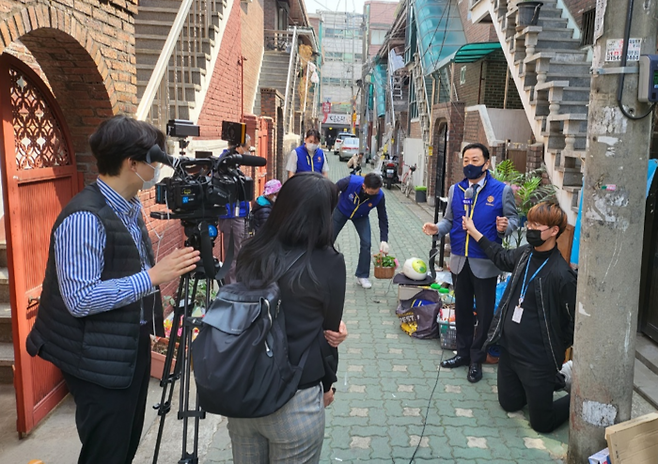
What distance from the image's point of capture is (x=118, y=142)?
227 cm

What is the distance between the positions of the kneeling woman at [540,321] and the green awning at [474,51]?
906 cm

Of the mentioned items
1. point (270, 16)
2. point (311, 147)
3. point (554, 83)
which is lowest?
point (311, 147)

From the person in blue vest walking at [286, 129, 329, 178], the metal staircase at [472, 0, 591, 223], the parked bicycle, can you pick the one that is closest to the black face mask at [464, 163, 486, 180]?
the metal staircase at [472, 0, 591, 223]

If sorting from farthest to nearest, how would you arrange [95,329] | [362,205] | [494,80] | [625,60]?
[494,80]
[362,205]
[625,60]
[95,329]

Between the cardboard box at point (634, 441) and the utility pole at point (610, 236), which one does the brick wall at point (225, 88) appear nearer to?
the utility pole at point (610, 236)

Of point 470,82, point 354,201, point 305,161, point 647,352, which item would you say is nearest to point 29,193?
point 354,201

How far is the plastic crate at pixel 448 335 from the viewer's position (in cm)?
512

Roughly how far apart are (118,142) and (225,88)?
23.0 feet

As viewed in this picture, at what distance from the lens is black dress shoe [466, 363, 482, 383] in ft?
14.8

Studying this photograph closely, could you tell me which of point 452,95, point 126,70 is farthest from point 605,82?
Result: point 452,95

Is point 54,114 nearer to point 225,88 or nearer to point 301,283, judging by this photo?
point 301,283

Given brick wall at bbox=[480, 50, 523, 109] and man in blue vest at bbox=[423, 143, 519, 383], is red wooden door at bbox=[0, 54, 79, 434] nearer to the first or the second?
man in blue vest at bbox=[423, 143, 519, 383]

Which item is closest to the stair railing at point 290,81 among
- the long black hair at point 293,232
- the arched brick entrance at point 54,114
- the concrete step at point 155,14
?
the concrete step at point 155,14

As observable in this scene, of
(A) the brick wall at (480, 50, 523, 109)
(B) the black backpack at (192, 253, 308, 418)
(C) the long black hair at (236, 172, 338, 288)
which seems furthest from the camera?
(A) the brick wall at (480, 50, 523, 109)
